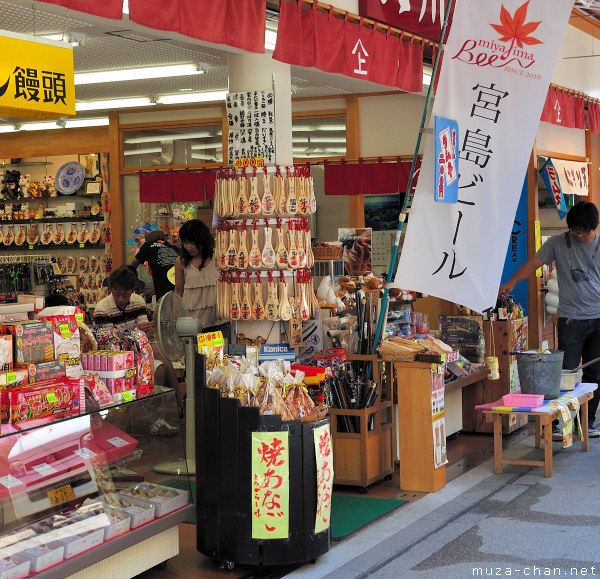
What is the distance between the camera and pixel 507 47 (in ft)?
21.6

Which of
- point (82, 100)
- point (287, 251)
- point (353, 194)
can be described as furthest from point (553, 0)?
A: point (82, 100)

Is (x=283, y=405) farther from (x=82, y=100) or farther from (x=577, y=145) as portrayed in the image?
(x=577, y=145)

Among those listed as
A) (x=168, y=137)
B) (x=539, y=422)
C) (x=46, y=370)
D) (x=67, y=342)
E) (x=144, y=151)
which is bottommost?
(x=539, y=422)

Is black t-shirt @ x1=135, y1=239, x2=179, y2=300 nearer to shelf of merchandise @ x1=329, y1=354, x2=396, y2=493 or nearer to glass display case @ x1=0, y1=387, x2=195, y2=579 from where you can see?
shelf of merchandise @ x1=329, y1=354, x2=396, y2=493

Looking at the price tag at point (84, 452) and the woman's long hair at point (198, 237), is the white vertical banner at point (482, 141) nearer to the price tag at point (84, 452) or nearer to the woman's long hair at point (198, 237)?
the woman's long hair at point (198, 237)

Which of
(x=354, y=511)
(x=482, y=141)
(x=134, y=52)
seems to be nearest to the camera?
(x=354, y=511)

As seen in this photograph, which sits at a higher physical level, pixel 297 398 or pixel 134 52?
pixel 134 52

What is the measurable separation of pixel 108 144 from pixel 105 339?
8.48m

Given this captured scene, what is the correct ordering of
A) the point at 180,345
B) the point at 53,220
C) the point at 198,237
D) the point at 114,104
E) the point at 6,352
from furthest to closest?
the point at 53,220, the point at 114,104, the point at 198,237, the point at 180,345, the point at 6,352

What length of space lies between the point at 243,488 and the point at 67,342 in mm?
1109

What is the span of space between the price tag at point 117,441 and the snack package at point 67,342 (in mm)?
356

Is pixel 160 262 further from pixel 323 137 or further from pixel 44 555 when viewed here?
pixel 44 555

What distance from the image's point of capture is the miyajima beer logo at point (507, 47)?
6.50 metres

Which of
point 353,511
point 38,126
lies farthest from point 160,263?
point 353,511
